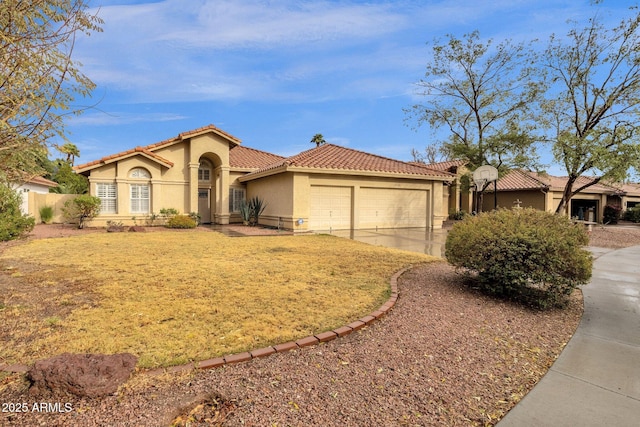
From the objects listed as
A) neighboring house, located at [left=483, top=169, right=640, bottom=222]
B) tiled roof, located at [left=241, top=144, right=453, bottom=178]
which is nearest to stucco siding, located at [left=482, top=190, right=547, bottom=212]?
neighboring house, located at [left=483, top=169, right=640, bottom=222]

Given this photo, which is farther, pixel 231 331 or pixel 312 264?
pixel 312 264

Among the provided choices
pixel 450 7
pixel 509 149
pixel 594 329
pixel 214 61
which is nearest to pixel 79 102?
pixel 594 329

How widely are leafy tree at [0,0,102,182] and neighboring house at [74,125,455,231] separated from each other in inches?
470

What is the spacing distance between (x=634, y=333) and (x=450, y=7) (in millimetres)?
10544

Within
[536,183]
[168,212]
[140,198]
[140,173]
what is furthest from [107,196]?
[536,183]

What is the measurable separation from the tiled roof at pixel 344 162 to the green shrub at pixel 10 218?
33.0ft

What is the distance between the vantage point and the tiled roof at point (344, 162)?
16656mm

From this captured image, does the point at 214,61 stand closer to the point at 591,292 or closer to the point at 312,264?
the point at 312,264

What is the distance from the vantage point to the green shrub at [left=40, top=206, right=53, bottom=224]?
62.1ft

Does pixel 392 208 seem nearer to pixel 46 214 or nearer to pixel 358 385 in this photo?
pixel 358 385

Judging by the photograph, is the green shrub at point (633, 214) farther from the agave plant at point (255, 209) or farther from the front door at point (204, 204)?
the front door at point (204, 204)

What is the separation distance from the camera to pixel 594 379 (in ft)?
10.1

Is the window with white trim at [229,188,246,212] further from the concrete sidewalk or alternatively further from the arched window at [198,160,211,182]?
the concrete sidewalk

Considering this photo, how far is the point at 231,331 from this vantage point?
12.9ft
